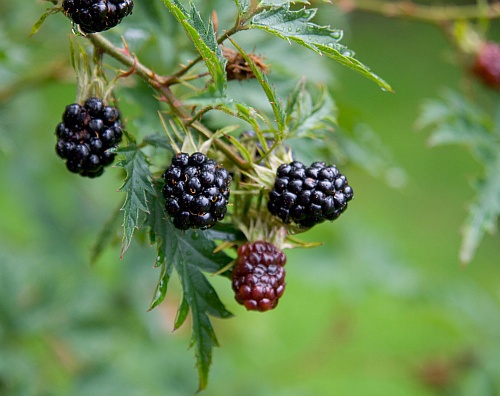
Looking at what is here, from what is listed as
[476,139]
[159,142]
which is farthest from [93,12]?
[476,139]

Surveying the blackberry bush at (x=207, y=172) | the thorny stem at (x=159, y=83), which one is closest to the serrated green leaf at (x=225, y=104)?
the blackberry bush at (x=207, y=172)

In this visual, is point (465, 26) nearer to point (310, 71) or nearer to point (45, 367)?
point (310, 71)

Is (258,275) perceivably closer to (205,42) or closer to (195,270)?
(195,270)

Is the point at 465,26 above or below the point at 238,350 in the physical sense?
above

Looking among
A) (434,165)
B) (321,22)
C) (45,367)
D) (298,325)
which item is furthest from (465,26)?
(434,165)

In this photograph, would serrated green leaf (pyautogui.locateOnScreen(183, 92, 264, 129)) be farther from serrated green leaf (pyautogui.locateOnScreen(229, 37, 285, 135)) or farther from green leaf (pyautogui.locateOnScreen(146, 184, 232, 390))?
green leaf (pyautogui.locateOnScreen(146, 184, 232, 390))

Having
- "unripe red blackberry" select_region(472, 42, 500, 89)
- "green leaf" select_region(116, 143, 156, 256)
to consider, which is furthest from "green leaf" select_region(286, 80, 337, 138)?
"unripe red blackberry" select_region(472, 42, 500, 89)
